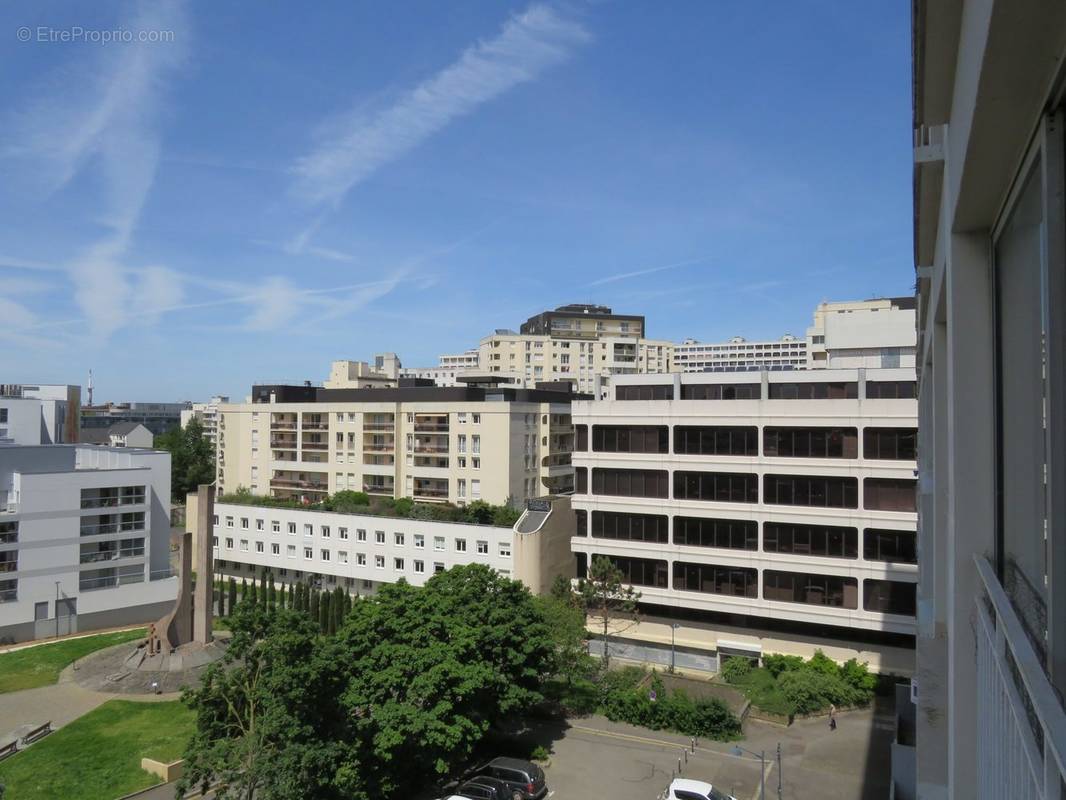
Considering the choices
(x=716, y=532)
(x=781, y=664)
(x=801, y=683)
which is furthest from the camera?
(x=716, y=532)

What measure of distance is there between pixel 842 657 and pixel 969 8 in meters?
30.4

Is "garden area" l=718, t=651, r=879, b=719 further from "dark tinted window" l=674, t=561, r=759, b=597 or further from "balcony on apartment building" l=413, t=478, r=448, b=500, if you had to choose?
"balcony on apartment building" l=413, t=478, r=448, b=500

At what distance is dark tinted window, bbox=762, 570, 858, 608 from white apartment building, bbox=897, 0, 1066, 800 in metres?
26.8

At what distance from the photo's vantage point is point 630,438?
1307 inches

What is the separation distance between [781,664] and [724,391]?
11603 mm

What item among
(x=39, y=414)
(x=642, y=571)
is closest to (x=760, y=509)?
(x=642, y=571)

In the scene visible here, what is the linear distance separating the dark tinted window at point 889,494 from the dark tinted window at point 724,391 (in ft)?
20.1

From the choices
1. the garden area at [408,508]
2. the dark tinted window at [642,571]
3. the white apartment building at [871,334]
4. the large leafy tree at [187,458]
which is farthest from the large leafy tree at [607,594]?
the large leafy tree at [187,458]

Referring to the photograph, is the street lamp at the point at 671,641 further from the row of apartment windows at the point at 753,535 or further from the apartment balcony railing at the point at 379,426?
the apartment balcony railing at the point at 379,426

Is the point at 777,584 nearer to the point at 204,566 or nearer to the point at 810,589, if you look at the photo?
the point at 810,589

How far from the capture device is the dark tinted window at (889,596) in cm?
2770

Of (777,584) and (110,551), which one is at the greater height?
(777,584)

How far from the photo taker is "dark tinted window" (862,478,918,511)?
90.9ft

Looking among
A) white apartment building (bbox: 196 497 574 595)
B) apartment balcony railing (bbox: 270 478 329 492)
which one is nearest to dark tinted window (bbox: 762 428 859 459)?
white apartment building (bbox: 196 497 574 595)
